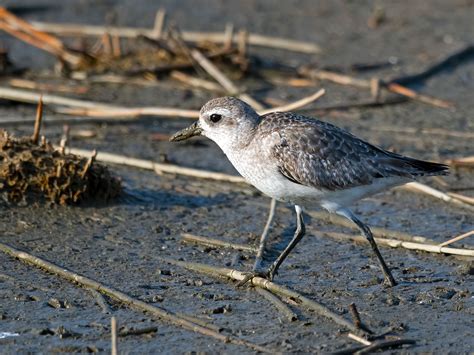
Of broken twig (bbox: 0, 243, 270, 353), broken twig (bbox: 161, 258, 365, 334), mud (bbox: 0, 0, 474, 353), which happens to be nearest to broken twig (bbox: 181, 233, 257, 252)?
mud (bbox: 0, 0, 474, 353)

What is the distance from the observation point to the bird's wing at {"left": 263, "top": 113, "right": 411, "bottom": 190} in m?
7.04

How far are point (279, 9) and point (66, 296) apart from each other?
9.38 m

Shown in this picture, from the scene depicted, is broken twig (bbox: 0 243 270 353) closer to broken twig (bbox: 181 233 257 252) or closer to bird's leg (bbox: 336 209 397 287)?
broken twig (bbox: 181 233 257 252)

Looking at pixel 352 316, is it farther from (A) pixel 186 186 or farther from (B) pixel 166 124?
(B) pixel 166 124

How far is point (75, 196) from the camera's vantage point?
27.7ft

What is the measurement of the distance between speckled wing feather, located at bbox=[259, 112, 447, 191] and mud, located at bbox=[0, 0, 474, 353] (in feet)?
2.51

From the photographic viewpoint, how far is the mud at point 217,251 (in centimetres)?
629

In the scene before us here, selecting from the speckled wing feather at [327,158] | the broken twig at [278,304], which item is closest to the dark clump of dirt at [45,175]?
the speckled wing feather at [327,158]

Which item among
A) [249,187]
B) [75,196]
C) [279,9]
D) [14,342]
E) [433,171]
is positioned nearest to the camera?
[14,342]

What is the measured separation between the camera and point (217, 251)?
7.80 meters

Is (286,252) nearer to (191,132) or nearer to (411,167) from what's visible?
(411,167)

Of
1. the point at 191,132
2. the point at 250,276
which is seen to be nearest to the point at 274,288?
the point at 250,276

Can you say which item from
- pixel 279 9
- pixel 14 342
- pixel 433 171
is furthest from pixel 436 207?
pixel 279 9

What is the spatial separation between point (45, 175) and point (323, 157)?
2.60m
